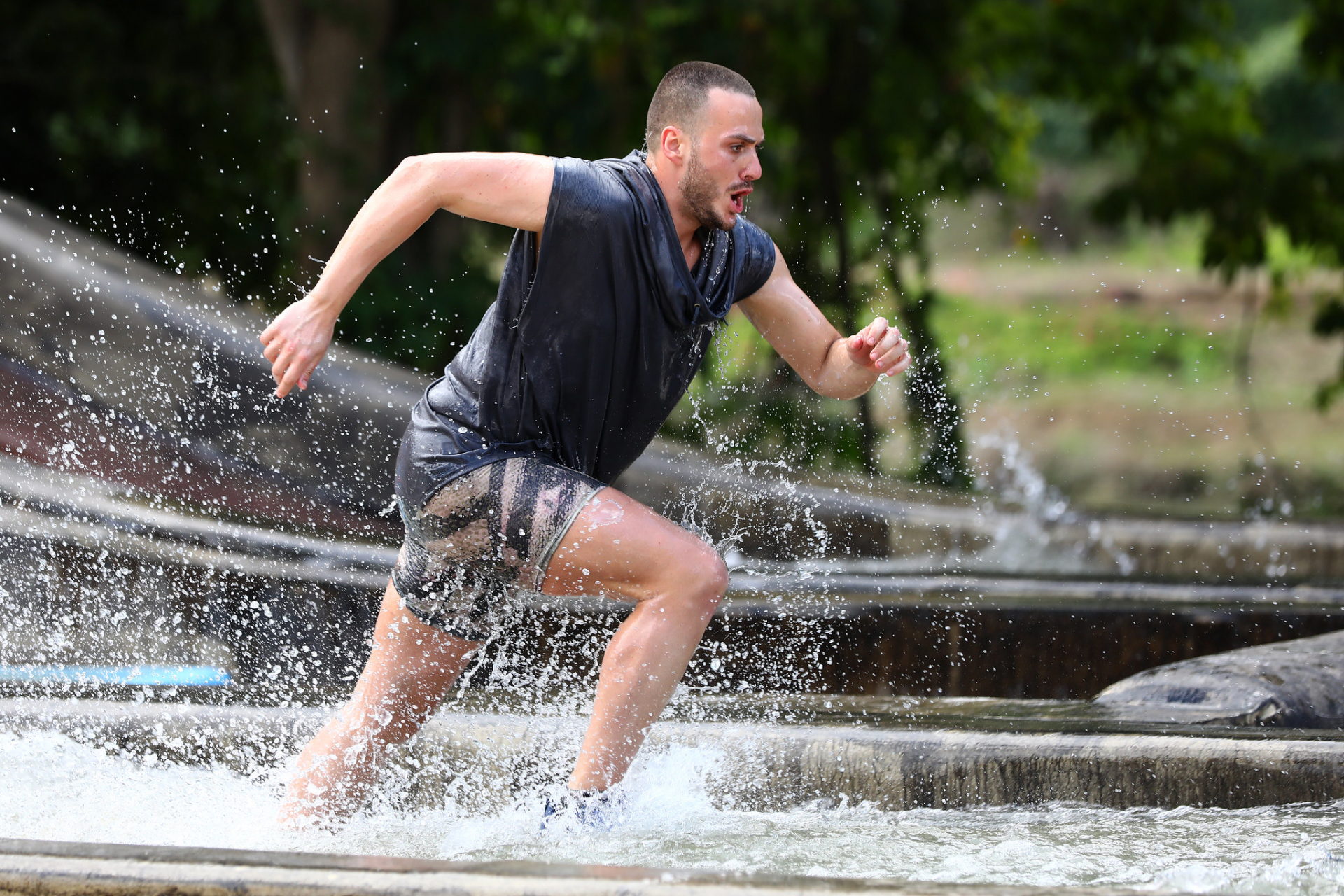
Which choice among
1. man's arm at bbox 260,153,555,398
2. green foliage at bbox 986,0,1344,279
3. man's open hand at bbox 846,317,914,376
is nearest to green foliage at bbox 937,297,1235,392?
green foliage at bbox 986,0,1344,279

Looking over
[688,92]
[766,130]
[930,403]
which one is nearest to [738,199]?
[688,92]

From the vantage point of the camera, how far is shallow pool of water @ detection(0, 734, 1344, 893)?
7.29 ft

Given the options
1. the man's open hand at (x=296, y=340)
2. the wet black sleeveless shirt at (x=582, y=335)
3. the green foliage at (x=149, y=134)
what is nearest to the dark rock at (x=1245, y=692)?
the wet black sleeveless shirt at (x=582, y=335)

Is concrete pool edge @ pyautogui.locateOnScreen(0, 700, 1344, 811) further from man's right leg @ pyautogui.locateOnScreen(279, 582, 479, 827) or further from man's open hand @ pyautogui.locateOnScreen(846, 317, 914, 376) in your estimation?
man's open hand @ pyautogui.locateOnScreen(846, 317, 914, 376)

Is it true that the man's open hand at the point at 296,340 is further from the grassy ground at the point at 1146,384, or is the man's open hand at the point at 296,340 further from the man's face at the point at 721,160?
the grassy ground at the point at 1146,384

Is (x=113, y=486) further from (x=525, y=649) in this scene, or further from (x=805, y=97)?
(x=805, y=97)

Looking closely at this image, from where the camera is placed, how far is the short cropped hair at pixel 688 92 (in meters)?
2.43

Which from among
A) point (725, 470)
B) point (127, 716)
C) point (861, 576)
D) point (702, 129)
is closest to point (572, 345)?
point (702, 129)

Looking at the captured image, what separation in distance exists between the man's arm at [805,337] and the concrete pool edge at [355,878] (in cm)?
112

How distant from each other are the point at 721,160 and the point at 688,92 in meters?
0.13

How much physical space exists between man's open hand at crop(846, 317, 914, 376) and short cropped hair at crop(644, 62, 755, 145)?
1.43 ft

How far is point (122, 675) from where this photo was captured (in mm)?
3412

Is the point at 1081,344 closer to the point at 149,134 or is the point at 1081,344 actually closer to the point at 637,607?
the point at 149,134

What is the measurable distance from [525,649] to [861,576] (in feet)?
3.27
